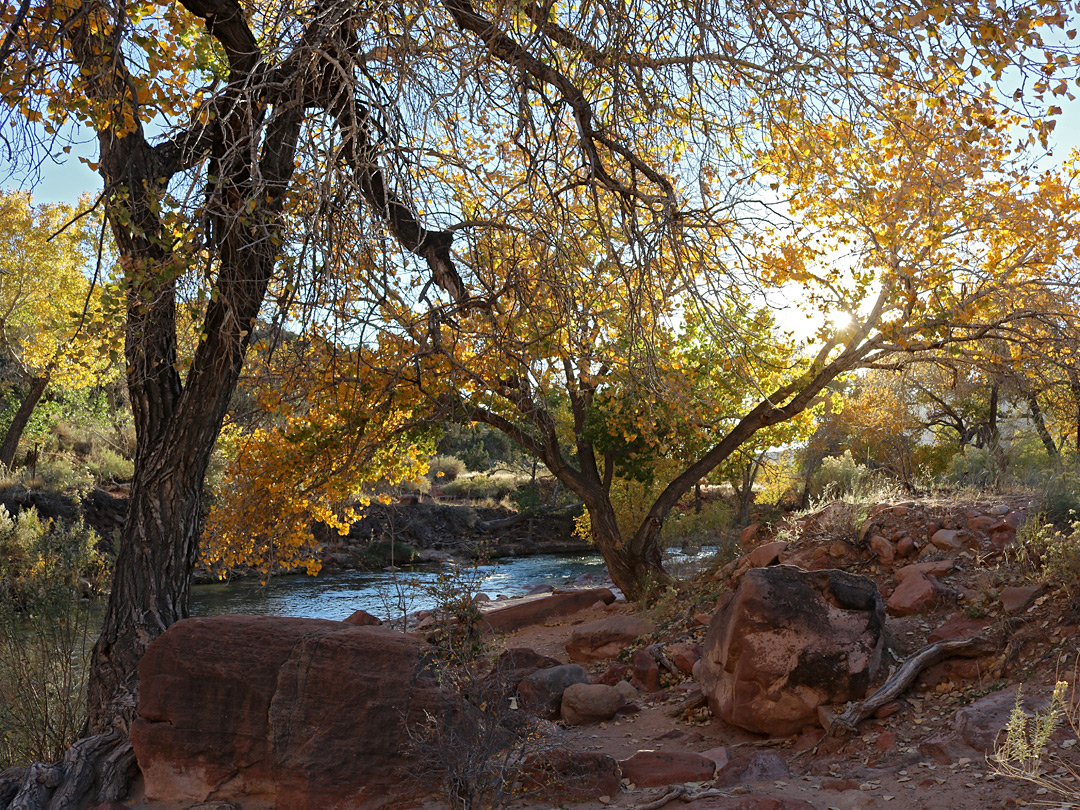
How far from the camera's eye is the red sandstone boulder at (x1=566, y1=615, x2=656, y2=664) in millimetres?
8484

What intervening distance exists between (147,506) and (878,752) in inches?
187

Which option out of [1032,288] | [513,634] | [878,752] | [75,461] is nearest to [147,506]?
[878,752]

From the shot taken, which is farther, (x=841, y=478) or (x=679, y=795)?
(x=841, y=478)

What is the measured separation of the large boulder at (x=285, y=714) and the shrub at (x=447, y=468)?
97.9ft

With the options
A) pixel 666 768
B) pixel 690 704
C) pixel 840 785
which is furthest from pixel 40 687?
pixel 840 785

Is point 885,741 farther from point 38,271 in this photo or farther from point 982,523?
point 38,271

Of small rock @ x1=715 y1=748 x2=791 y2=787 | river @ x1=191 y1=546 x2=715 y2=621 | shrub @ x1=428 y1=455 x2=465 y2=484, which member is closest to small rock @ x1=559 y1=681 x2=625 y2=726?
small rock @ x1=715 y1=748 x2=791 y2=787

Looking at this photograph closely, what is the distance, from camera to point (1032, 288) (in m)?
7.74

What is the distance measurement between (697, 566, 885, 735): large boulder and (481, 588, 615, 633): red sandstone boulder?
217 inches

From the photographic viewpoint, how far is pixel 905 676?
5.20m

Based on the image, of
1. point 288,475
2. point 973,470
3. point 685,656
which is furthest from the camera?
point 973,470

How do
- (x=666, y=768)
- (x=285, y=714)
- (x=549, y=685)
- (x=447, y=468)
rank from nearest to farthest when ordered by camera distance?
(x=285, y=714), (x=666, y=768), (x=549, y=685), (x=447, y=468)

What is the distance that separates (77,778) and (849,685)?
4.75m

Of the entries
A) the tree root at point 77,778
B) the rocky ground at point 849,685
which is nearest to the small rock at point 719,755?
the rocky ground at point 849,685
